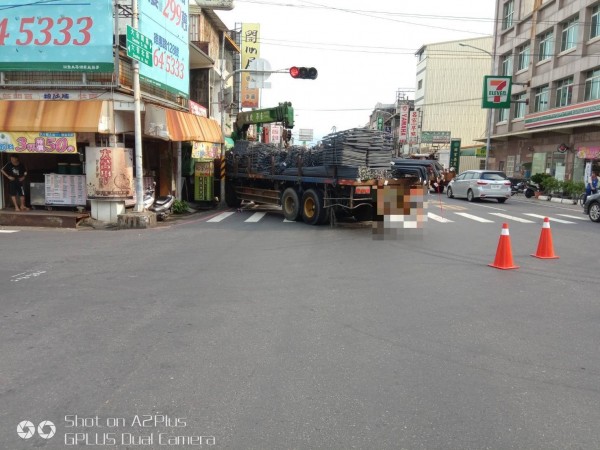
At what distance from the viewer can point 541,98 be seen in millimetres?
35156

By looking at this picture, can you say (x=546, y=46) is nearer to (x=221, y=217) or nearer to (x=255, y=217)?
(x=255, y=217)

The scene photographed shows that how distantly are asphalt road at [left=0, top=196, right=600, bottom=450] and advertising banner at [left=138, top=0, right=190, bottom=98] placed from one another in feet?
24.6

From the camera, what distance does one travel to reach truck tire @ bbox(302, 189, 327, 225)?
13.1m

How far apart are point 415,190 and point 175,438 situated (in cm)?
957

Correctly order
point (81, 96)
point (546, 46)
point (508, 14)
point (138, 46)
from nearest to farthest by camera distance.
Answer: point (138, 46) → point (81, 96) → point (546, 46) → point (508, 14)

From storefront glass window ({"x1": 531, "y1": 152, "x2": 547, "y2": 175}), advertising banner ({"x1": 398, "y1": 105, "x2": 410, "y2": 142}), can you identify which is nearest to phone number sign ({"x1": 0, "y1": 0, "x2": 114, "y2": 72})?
storefront glass window ({"x1": 531, "y1": 152, "x2": 547, "y2": 175})

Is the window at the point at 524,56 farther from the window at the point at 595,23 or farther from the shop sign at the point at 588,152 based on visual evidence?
the shop sign at the point at 588,152

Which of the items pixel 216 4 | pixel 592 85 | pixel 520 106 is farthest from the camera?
pixel 520 106

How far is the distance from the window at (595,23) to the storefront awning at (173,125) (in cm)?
2566

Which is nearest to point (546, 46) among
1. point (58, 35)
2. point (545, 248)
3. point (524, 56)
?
point (524, 56)

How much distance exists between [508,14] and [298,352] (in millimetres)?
45269

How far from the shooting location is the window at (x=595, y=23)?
28.9m

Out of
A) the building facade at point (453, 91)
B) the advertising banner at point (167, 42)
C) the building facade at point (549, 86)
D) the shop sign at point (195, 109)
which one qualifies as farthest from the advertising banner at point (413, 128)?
the advertising banner at point (167, 42)

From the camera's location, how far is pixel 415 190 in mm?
11688
